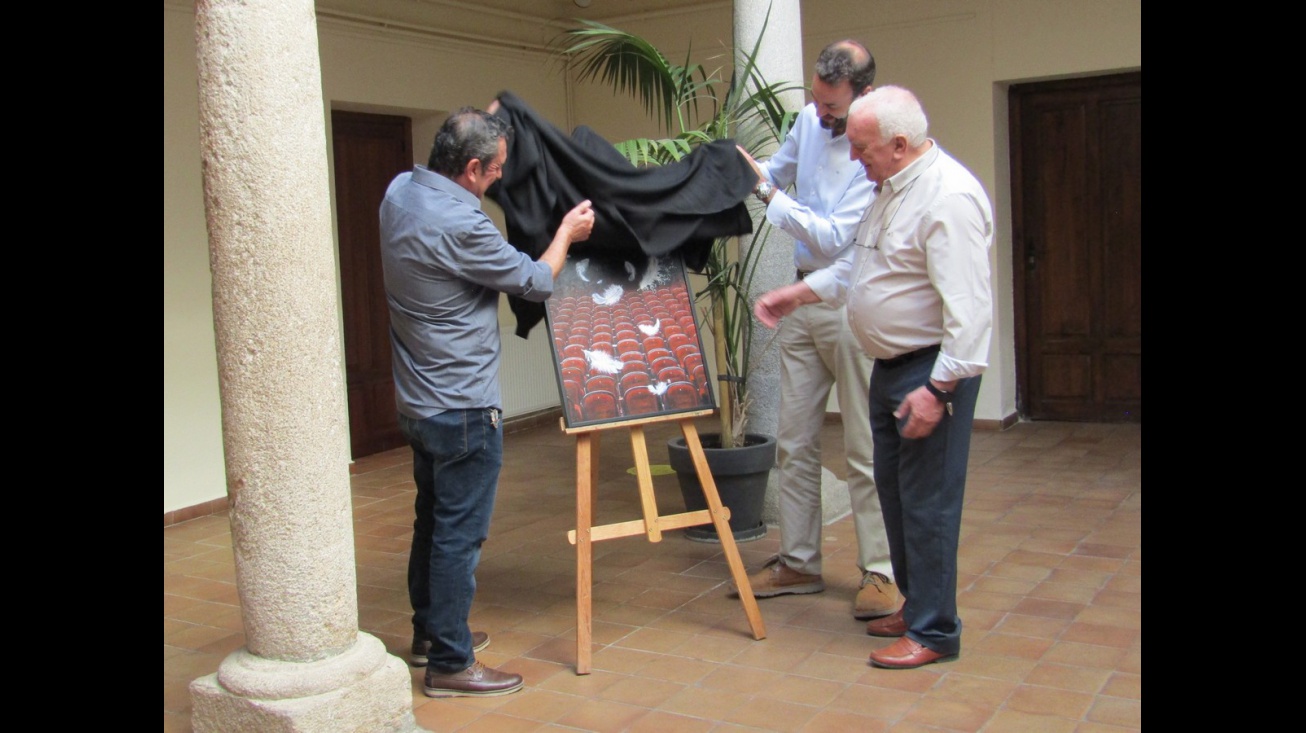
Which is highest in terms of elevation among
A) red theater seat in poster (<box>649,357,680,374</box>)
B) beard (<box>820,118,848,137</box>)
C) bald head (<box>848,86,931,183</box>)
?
beard (<box>820,118,848,137</box>)

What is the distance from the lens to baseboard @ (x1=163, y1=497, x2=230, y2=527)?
646 centimetres

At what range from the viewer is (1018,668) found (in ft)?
12.6

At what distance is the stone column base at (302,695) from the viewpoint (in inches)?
128

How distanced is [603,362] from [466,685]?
1.13 meters

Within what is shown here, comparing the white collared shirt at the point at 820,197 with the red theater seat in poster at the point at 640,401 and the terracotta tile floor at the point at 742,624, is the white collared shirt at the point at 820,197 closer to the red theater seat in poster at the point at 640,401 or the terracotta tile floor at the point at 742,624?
the red theater seat in poster at the point at 640,401

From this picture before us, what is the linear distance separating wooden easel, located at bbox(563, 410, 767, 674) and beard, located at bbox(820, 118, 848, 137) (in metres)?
1.09

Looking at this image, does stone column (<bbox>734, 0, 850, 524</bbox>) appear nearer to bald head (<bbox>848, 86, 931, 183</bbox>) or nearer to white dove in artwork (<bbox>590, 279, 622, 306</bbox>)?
white dove in artwork (<bbox>590, 279, 622, 306</bbox>)

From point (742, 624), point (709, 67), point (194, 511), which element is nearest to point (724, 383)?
point (742, 624)

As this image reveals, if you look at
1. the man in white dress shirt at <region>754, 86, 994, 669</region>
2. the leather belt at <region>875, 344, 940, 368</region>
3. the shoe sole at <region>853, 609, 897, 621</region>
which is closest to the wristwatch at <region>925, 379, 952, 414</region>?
the man in white dress shirt at <region>754, 86, 994, 669</region>

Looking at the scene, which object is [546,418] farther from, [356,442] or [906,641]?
[906,641]

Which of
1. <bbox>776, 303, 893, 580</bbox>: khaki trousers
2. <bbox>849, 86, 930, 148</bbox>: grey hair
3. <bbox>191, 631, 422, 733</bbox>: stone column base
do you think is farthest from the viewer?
<bbox>776, 303, 893, 580</bbox>: khaki trousers

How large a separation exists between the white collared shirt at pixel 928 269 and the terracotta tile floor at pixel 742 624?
1.00m

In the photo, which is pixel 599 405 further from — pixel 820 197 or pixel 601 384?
pixel 820 197
